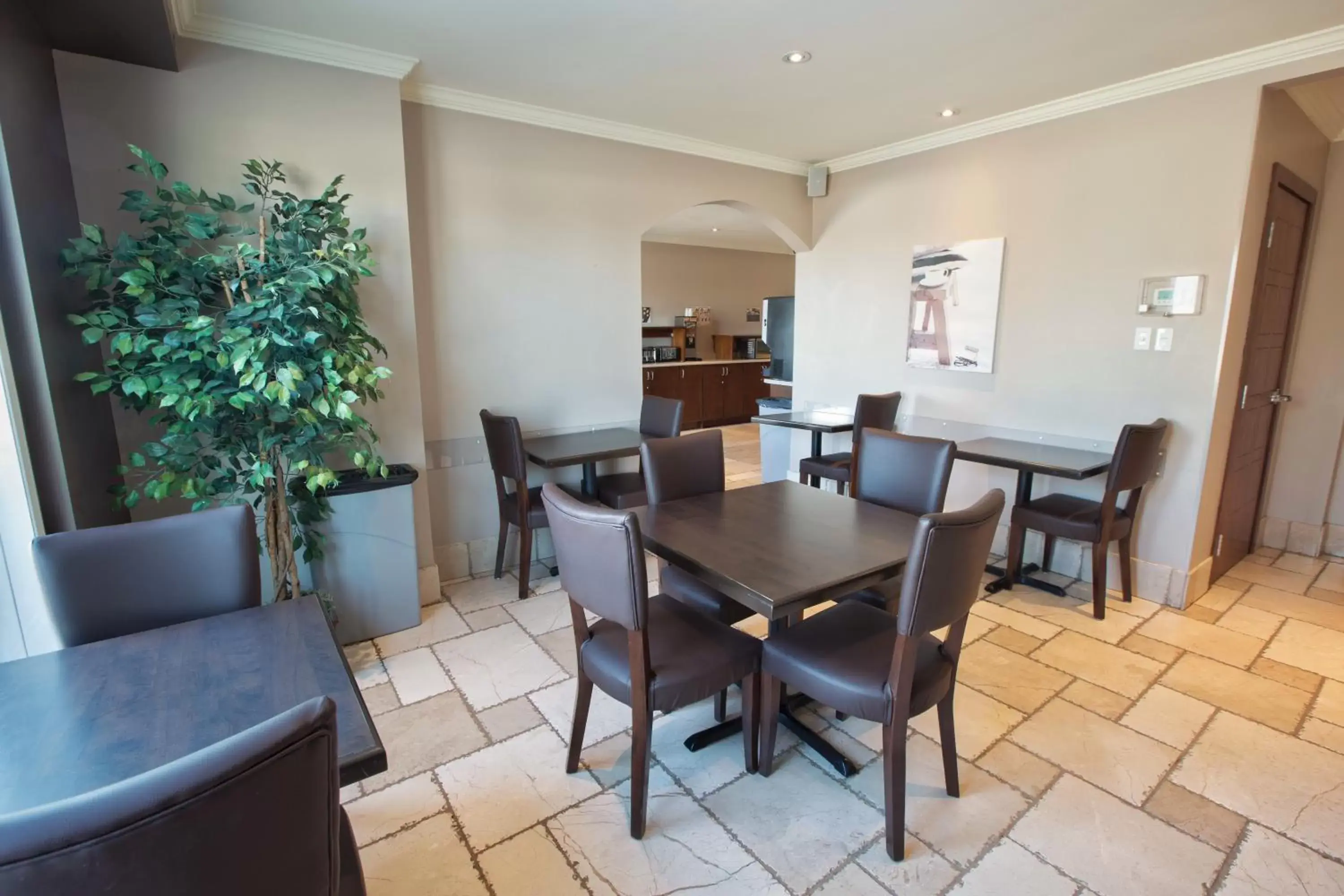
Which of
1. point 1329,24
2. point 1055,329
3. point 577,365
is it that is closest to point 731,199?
point 577,365

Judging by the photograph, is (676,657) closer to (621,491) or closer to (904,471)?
(904,471)

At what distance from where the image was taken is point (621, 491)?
3.61 meters

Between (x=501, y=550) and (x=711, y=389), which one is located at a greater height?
(x=711, y=389)

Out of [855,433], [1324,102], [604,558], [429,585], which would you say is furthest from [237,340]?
[1324,102]

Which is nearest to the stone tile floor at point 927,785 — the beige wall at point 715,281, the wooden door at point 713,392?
the wooden door at point 713,392

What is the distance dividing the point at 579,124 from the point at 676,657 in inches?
120

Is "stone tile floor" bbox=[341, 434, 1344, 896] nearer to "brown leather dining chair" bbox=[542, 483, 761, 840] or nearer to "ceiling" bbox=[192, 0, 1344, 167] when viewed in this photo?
"brown leather dining chair" bbox=[542, 483, 761, 840]

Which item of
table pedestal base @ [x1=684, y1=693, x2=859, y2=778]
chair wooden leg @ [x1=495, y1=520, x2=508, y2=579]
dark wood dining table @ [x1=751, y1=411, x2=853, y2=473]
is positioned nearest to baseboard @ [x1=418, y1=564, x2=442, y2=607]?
chair wooden leg @ [x1=495, y1=520, x2=508, y2=579]

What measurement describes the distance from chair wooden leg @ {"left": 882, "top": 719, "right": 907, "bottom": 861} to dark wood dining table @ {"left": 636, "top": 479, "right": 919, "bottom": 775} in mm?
336

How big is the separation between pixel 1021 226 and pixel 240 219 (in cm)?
391

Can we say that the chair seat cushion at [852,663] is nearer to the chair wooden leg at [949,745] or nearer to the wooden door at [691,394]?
the chair wooden leg at [949,745]

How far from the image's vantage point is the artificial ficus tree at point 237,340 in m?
2.11

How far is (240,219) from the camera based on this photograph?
8.73 feet

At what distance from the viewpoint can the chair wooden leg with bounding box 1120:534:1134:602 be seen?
3.22 m
